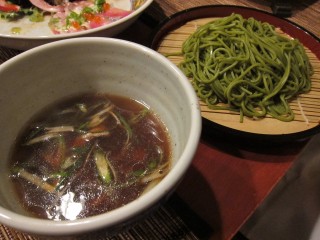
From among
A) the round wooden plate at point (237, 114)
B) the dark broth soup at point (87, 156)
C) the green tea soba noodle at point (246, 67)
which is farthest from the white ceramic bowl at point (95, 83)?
the green tea soba noodle at point (246, 67)

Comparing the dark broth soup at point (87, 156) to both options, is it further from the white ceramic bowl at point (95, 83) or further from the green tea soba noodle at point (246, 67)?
the green tea soba noodle at point (246, 67)

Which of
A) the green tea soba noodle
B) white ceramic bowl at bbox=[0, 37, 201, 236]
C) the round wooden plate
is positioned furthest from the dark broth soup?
the green tea soba noodle

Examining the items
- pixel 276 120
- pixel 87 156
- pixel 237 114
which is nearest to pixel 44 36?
pixel 87 156

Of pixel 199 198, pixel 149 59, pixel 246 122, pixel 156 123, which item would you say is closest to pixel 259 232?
pixel 246 122

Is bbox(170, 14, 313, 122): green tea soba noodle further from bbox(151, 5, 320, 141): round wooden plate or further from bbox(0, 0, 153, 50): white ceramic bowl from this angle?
bbox(0, 0, 153, 50): white ceramic bowl

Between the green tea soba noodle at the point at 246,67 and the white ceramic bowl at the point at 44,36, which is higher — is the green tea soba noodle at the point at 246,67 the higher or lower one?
the lower one

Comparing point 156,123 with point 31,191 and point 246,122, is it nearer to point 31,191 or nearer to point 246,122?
point 31,191
